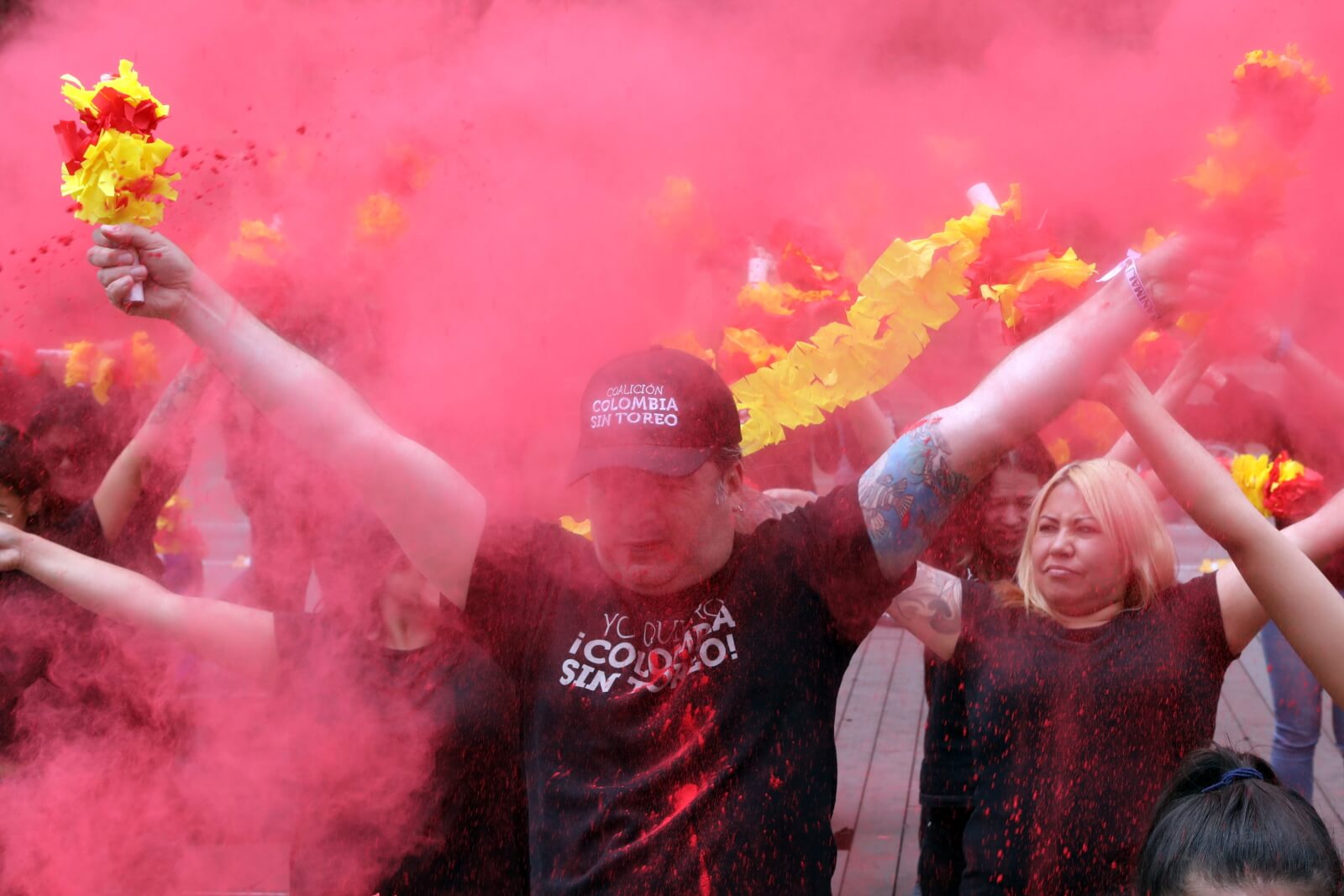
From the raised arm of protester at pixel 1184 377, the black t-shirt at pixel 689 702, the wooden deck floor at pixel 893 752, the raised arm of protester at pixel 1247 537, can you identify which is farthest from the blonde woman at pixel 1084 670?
the wooden deck floor at pixel 893 752

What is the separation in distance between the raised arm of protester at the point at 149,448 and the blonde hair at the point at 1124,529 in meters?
2.00

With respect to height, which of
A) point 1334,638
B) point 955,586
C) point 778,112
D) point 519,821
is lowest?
point 519,821

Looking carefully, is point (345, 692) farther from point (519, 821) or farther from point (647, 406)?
point (647, 406)

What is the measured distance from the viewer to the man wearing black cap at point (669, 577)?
1.86 meters

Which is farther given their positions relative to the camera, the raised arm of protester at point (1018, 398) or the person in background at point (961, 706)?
the person in background at point (961, 706)

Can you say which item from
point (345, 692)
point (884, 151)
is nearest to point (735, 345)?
point (884, 151)

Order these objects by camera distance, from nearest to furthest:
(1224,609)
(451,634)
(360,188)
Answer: (1224,609) < (451,634) < (360,188)

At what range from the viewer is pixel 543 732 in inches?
78.9

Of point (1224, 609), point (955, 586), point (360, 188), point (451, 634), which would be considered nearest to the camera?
point (1224, 609)

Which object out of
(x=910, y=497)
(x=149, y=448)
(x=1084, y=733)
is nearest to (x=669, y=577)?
(x=910, y=497)

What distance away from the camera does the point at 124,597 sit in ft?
7.98

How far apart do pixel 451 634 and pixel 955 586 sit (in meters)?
1.05

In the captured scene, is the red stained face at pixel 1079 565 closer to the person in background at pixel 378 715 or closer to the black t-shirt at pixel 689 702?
the black t-shirt at pixel 689 702

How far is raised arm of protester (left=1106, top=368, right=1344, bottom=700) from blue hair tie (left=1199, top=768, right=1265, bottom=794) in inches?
7.2
